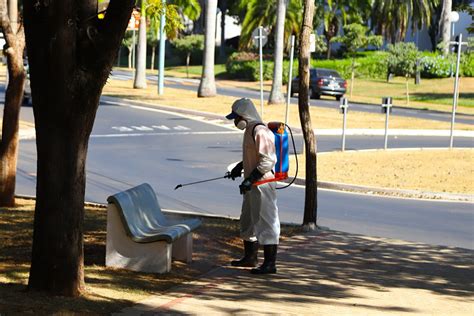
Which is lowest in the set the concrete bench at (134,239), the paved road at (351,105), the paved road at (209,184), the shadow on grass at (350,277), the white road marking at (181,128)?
the paved road at (351,105)

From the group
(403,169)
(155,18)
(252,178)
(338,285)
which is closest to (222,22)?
(403,169)

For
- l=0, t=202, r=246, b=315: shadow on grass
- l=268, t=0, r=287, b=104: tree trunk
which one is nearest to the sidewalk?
l=0, t=202, r=246, b=315: shadow on grass

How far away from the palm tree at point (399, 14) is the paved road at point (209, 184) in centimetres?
4171

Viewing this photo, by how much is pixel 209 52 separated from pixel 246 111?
35.3 metres

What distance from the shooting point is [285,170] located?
417 inches

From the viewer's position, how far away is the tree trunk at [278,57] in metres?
43.0

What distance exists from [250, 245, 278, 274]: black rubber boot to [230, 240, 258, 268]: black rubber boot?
24 centimetres

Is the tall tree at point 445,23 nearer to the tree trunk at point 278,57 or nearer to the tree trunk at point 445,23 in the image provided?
the tree trunk at point 445,23

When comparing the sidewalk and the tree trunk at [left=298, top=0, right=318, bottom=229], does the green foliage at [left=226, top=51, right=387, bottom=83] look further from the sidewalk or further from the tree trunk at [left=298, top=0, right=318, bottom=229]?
the sidewalk

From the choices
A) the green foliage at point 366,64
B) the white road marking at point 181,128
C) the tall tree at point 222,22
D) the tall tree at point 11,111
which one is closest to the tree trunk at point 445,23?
the green foliage at point 366,64

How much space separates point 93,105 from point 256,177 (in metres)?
2.32

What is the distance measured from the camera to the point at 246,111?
34.5 feet

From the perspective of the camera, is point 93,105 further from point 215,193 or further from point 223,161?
point 223,161

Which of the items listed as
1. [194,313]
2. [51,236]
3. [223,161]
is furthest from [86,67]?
[223,161]
